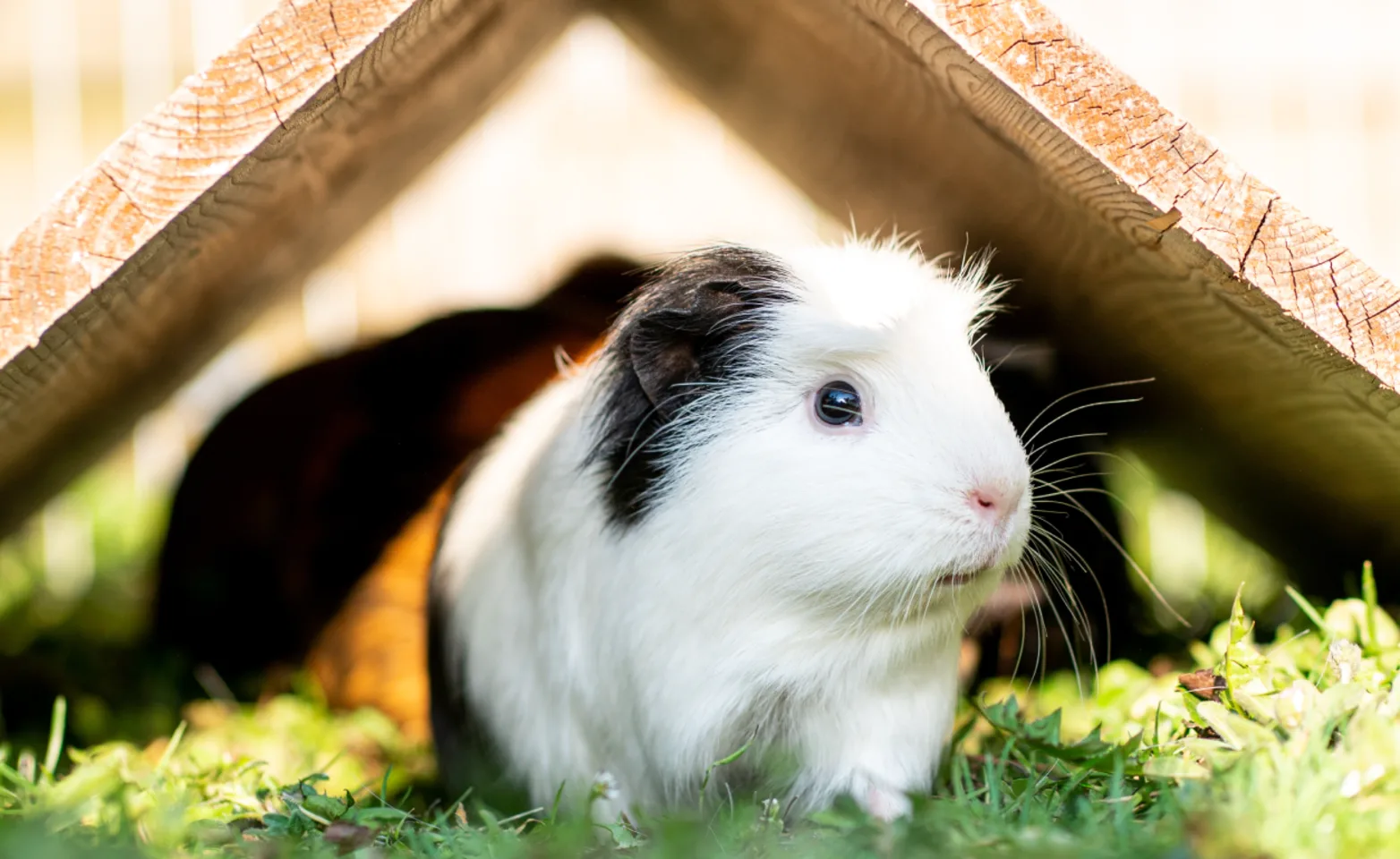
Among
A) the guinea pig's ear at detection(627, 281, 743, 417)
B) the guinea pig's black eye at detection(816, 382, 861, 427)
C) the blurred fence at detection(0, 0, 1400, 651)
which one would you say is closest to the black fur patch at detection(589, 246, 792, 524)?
the guinea pig's ear at detection(627, 281, 743, 417)

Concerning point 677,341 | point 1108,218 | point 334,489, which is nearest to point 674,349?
point 677,341

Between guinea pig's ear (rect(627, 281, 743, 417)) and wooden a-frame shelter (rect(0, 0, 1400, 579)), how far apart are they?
50 centimetres

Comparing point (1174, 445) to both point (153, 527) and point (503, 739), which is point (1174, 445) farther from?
point (153, 527)

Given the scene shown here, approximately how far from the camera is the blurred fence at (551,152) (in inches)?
179

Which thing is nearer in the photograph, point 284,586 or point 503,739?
point 503,739

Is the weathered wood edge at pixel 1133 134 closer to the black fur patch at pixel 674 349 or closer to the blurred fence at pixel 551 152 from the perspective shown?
the black fur patch at pixel 674 349

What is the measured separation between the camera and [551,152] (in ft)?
16.8

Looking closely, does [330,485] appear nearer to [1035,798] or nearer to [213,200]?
[213,200]

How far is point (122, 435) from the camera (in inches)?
125

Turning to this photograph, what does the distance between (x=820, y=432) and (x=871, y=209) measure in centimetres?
146

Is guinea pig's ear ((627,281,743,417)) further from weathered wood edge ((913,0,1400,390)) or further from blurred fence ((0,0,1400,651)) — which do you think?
blurred fence ((0,0,1400,651))

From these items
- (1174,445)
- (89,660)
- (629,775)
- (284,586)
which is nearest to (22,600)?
(89,660)

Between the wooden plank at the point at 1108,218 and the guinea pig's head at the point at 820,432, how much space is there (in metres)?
0.30

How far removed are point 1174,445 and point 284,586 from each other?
238cm
